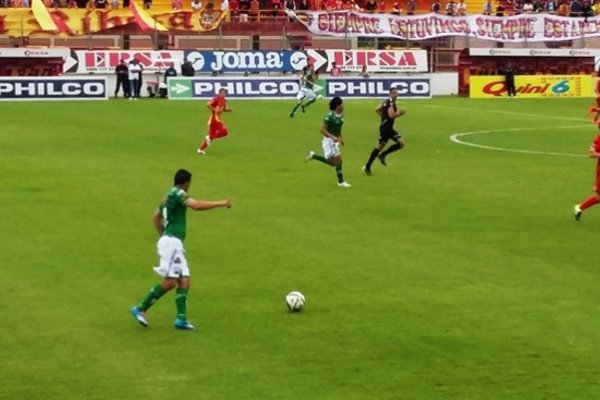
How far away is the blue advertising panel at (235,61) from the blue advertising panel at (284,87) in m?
5.31

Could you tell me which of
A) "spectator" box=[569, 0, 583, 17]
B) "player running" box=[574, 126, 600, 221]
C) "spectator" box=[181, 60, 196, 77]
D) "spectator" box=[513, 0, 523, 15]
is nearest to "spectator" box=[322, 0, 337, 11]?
"spectator" box=[513, 0, 523, 15]

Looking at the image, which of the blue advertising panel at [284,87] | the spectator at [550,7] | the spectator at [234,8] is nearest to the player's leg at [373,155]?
the blue advertising panel at [284,87]

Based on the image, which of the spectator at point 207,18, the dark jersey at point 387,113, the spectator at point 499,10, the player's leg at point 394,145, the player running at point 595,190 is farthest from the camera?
the spectator at point 499,10

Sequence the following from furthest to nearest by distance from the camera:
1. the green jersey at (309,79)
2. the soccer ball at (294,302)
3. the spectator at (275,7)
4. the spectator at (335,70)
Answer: the spectator at (275,7) → the spectator at (335,70) → the green jersey at (309,79) → the soccer ball at (294,302)

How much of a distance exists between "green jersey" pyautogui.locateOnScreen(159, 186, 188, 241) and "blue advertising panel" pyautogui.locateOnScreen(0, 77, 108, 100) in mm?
48399

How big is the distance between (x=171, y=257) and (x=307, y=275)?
4.75 m

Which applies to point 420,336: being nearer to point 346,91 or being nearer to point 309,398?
point 309,398

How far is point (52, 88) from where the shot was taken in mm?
64250

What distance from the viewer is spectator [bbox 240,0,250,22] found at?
81800 millimetres

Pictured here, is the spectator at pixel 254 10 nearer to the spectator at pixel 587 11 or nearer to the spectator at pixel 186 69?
the spectator at pixel 186 69

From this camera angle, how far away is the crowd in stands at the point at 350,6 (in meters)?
79.1

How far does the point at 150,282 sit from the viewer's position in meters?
20.2

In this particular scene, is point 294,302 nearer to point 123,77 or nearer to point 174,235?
point 174,235

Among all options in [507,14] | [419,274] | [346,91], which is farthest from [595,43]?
[419,274]
